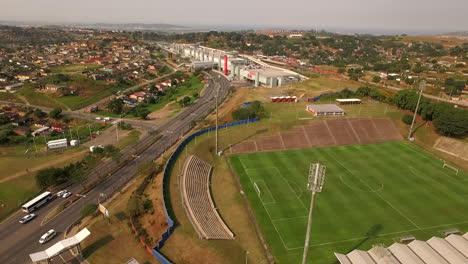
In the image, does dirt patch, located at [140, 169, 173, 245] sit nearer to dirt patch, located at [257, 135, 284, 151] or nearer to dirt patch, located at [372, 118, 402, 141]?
dirt patch, located at [257, 135, 284, 151]

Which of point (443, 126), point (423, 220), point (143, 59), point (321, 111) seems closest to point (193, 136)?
point (321, 111)

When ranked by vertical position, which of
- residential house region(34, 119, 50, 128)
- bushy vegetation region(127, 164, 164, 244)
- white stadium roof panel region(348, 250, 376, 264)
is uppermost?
white stadium roof panel region(348, 250, 376, 264)

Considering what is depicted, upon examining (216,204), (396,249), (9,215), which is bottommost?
(9,215)

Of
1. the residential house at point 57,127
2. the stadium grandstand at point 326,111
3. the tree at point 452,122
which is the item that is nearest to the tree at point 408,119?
the tree at point 452,122

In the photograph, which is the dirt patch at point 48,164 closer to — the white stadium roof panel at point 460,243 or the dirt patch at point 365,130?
the dirt patch at point 365,130

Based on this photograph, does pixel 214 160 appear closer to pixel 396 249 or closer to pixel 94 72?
pixel 396 249

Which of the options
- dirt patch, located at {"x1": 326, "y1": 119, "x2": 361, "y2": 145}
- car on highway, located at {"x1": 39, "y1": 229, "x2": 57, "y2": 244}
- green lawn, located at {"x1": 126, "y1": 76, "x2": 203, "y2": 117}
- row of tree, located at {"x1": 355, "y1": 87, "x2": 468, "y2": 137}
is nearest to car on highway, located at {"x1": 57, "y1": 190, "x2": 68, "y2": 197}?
car on highway, located at {"x1": 39, "y1": 229, "x2": 57, "y2": 244}

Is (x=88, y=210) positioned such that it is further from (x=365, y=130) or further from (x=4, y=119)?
(x=4, y=119)
